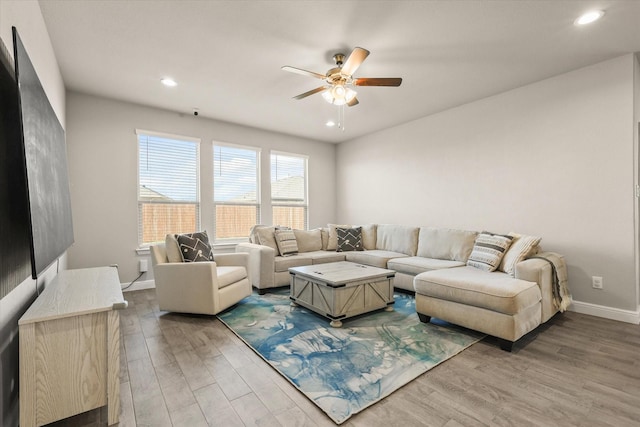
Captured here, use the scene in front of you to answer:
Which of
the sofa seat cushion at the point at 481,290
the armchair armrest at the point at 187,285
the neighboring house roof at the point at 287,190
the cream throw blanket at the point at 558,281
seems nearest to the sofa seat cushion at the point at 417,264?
the sofa seat cushion at the point at 481,290

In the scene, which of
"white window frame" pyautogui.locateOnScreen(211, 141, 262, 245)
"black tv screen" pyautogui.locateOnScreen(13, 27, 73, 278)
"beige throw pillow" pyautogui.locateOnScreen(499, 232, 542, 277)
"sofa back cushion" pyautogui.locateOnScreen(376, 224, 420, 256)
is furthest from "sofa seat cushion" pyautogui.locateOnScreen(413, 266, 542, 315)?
"white window frame" pyautogui.locateOnScreen(211, 141, 262, 245)

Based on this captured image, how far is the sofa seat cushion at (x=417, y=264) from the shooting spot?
3.63 metres

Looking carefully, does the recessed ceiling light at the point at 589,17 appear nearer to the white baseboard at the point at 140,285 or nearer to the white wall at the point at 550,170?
the white wall at the point at 550,170

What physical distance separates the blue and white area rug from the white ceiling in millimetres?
2651

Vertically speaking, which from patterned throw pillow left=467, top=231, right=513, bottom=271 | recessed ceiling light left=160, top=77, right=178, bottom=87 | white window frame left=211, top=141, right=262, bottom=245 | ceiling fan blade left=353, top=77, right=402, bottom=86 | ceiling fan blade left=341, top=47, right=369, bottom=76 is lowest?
patterned throw pillow left=467, top=231, right=513, bottom=271

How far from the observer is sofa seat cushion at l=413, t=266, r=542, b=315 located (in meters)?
2.26

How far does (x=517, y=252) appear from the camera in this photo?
294 centimetres

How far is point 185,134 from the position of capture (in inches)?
180

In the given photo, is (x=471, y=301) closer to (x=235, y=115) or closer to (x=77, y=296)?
(x=77, y=296)

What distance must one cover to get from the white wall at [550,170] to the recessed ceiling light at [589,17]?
983mm

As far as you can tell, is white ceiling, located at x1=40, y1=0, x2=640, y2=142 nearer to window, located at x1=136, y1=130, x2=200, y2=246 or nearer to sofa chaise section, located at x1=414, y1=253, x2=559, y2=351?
window, located at x1=136, y1=130, x2=200, y2=246

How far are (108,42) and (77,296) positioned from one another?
2.36 meters

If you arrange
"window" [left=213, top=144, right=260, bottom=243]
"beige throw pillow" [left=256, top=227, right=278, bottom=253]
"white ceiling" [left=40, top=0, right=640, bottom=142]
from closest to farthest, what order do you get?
"white ceiling" [left=40, top=0, right=640, bottom=142] < "beige throw pillow" [left=256, top=227, right=278, bottom=253] < "window" [left=213, top=144, right=260, bottom=243]

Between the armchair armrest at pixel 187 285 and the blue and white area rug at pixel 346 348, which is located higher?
the armchair armrest at pixel 187 285
